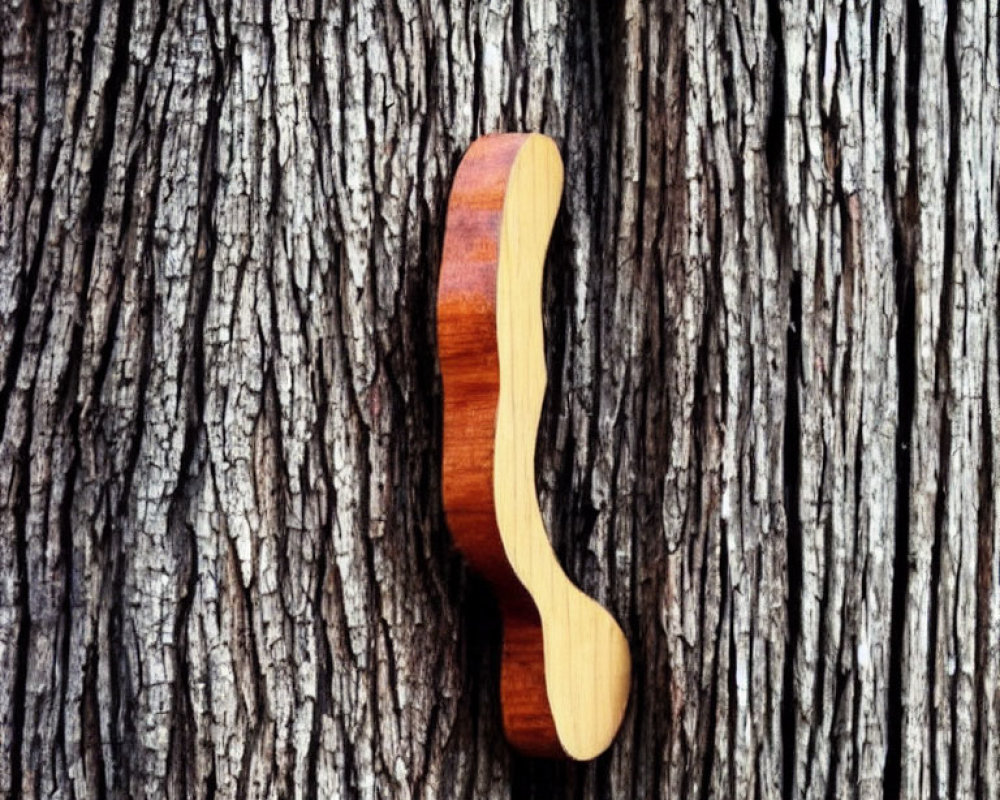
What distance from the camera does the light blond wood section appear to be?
4.49 feet

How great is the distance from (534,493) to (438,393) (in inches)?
5.7

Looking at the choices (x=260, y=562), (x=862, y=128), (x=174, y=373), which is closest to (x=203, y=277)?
(x=174, y=373)

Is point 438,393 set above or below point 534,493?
above

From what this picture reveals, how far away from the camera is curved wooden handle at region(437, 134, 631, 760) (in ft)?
4.42

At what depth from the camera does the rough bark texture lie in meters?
1.39

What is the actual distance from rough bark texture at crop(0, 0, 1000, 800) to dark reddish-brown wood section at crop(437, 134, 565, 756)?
0.24 ft

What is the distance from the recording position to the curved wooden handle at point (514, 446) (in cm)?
135

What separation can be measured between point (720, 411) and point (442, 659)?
0.39 meters

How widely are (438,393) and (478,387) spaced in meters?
0.10

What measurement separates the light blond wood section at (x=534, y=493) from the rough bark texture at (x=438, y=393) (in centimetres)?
7

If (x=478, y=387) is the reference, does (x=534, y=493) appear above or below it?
below

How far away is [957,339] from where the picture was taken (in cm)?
154

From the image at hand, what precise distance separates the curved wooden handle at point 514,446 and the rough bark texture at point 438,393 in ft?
0.21

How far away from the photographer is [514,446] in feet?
4.53
